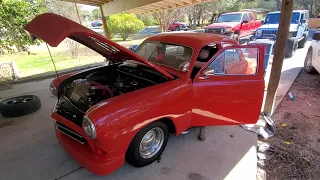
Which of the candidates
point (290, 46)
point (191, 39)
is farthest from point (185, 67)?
point (290, 46)

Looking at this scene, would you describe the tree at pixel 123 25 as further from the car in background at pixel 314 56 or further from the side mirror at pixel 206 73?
the side mirror at pixel 206 73

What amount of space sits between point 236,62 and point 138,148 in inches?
76.7

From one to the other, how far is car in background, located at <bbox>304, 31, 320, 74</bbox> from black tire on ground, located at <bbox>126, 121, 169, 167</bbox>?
459cm

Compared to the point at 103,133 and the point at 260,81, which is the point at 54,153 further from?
the point at 260,81

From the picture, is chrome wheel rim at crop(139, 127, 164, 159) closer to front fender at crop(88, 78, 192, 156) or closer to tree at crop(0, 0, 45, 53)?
front fender at crop(88, 78, 192, 156)

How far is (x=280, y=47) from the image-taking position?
3277 mm

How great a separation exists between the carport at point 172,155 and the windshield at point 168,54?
1212 millimetres

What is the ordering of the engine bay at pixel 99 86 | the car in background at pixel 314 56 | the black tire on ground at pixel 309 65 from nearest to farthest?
the engine bay at pixel 99 86 → the car in background at pixel 314 56 → the black tire on ground at pixel 309 65

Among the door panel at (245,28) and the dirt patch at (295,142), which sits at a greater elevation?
the door panel at (245,28)

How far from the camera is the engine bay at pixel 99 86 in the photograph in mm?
2475

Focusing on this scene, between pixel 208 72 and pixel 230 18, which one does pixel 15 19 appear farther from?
pixel 230 18

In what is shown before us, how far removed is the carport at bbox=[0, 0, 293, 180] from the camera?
2500 millimetres

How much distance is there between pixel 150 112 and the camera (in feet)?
7.36

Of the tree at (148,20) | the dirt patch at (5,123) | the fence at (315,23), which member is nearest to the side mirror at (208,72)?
the dirt patch at (5,123)
